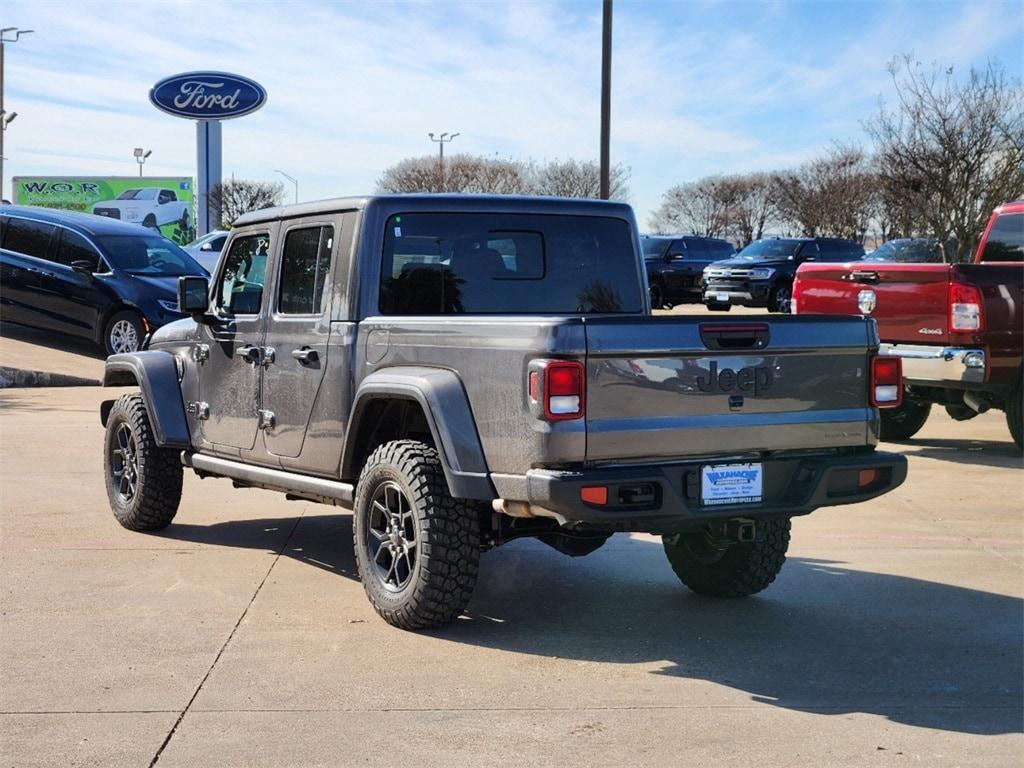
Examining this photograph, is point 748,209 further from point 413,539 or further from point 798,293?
point 413,539

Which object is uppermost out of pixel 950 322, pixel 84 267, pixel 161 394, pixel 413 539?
pixel 84 267

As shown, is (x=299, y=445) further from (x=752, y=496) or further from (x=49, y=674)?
(x=752, y=496)

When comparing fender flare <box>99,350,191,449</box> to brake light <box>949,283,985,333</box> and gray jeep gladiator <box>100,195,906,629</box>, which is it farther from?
brake light <box>949,283,985,333</box>

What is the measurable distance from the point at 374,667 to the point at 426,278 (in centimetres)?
198

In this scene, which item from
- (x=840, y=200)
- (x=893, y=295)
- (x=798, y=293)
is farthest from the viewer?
(x=840, y=200)

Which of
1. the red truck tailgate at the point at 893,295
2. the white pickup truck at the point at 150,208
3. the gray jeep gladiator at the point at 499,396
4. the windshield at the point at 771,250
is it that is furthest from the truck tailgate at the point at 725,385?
the white pickup truck at the point at 150,208

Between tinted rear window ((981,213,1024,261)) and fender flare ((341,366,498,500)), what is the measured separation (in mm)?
7957

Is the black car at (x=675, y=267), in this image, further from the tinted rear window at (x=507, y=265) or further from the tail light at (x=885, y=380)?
the tail light at (x=885, y=380)

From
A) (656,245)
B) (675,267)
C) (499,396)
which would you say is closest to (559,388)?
(499,396)

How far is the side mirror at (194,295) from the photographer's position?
7312 mm

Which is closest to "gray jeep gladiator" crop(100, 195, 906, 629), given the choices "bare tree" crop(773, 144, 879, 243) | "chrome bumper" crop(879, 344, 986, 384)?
"chrome bumper" crop(879, 344, 986, 384)

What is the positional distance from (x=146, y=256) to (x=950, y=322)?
1135cm

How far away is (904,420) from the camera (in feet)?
40.5

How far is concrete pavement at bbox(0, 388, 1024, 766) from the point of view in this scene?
177 inches
